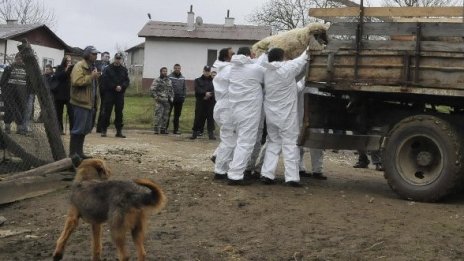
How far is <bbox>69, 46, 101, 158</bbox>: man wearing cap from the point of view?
997cm

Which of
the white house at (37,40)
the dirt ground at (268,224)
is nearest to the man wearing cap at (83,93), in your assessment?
the dirt ground at (268,224)

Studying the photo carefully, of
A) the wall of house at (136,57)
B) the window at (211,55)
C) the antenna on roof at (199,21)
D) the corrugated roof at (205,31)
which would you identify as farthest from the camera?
the wall of house at (136,57)

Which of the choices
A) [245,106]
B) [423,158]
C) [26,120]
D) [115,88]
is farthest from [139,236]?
[115,88]

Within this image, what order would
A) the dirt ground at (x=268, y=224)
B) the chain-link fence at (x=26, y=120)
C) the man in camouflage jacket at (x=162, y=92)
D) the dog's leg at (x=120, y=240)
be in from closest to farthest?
the dog's leg at (x=120, y=240) → the dirt ground at (x=268, y=224) → the chain-link fence at (x=26, y=120) → the man in camouflage jacket at (x=162, y=92)

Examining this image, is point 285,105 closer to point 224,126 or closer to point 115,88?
point 224,126

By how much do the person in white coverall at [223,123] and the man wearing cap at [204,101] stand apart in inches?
268

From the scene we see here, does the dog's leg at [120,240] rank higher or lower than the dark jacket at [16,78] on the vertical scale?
lower

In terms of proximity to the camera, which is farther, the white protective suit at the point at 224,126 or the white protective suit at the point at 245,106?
the white protective suit at the point at 224,126

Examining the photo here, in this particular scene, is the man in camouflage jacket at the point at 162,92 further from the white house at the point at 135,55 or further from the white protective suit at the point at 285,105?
the white house at the point at 135,55

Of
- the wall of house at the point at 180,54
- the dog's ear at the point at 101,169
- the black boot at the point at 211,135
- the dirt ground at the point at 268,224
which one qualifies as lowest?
the dirt ground at the point at 268,224

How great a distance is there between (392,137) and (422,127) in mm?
447

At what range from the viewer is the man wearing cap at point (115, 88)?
51.3 feet

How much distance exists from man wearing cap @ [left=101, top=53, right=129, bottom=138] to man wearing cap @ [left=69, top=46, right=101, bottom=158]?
5.32m

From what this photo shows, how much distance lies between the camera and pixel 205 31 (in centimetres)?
4394
